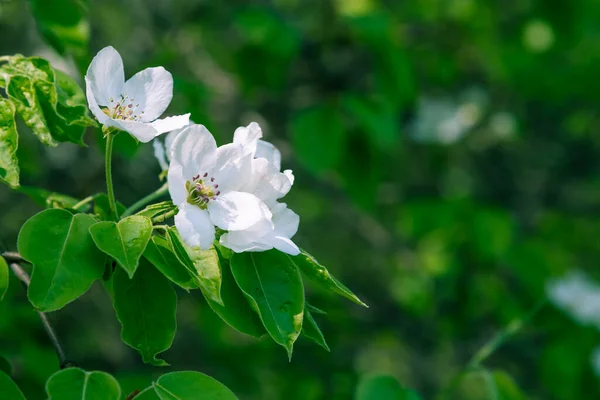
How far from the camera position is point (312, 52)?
3582mm

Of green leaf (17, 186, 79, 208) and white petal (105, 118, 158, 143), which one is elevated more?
white petal (105, 118, 158, 143)

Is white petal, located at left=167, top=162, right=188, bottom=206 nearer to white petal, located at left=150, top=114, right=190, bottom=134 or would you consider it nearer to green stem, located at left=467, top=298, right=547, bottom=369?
white petal, located at left=150, top=114, right=190, bottom=134

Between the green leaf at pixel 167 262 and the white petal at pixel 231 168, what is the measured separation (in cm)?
11

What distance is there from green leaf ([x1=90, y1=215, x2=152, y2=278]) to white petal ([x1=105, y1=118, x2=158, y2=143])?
0.13 metres

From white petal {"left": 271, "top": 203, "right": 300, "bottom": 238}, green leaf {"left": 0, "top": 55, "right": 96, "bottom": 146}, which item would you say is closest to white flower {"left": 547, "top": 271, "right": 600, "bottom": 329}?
white petal {"left": 271, "top": 203, "right": 300, "bottom": 238}

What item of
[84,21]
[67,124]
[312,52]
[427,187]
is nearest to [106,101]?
[67,124]

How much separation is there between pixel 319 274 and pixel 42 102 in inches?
19.6

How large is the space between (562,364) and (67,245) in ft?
9.29

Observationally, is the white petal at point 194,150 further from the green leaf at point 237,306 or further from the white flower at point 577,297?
the white flower at point 577,297

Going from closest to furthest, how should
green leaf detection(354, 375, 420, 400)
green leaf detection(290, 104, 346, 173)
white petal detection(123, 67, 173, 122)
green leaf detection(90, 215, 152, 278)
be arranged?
green leaf detection(90, 215, 152, 278) < white petal detection(123, 67, 173, 122) < green leaf detection(354, 375, 420, 400) < green leaf detection(290, 104, 346, 173)

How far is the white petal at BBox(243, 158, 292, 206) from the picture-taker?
113 cm

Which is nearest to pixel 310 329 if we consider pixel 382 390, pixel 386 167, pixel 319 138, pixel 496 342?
pixel 382 390

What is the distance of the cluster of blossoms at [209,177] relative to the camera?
42.5 inches

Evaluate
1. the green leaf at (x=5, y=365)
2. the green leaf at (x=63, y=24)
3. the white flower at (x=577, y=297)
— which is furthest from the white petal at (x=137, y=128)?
the white flower at (x=577, y=297)
